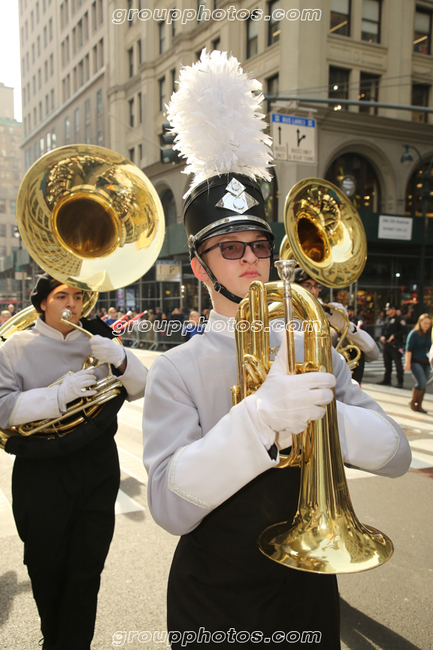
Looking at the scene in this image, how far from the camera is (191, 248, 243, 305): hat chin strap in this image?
163 centimetres

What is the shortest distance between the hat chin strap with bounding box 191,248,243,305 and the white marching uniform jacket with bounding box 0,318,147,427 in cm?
124

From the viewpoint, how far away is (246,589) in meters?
1.47

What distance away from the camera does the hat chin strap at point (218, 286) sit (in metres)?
1.63

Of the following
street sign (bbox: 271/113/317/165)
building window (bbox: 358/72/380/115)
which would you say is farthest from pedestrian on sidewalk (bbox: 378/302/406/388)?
building window (bbox: 358/72/380/115)

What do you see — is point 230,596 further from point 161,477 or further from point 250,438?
point 250,438

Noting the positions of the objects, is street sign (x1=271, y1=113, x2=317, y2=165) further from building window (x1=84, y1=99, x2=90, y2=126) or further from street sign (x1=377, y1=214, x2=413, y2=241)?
building window (x1=84, y1=99, x2=90, y2=126)

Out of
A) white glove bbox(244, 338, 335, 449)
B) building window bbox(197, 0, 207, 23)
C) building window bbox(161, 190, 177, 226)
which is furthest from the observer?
building window bbox(161, 190, 177, 226)

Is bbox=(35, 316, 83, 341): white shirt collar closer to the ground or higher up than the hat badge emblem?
closer to the ground

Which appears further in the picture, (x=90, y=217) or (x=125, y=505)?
(x=125, y=505)

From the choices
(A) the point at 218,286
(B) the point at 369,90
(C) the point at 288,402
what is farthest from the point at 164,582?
(B) the point at 369,90

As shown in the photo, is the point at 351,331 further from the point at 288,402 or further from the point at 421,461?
the point at 288,402

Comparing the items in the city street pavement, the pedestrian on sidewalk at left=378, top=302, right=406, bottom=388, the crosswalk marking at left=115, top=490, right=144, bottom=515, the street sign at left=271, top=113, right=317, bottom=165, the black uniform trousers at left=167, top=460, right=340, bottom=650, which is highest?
the street sign at left=271, top=113, right=317, bottom=165

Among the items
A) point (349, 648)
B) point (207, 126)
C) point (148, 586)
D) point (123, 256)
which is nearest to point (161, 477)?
point (207, 126)

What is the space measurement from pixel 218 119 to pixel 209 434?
108cm
